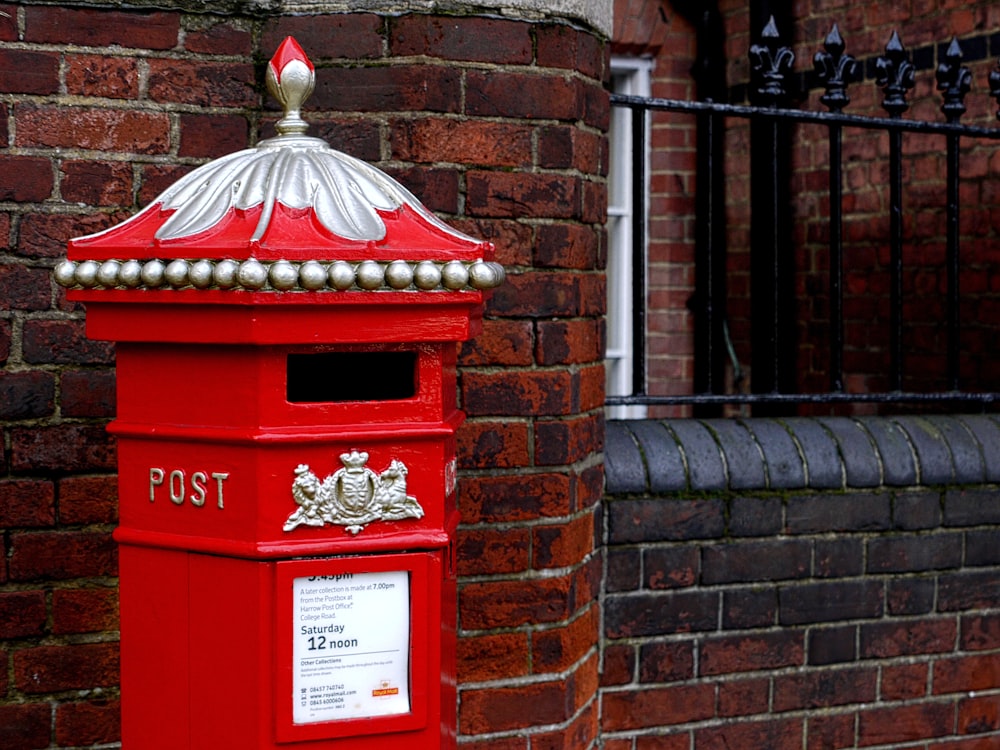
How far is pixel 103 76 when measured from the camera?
2629mm

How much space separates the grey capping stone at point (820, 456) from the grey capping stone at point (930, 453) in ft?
0.86

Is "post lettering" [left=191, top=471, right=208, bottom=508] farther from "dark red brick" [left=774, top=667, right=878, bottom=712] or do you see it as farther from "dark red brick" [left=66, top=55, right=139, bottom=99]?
"dark red brick" [left=774, top=667, right=878, bottom=712]

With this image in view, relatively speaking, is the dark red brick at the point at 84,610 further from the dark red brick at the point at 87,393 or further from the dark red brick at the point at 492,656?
the dark red brick at the point at 492,656

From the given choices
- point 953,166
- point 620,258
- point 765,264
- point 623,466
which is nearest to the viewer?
point 623,466

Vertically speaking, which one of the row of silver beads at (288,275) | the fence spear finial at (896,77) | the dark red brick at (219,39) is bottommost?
the row of silver beads at (288,275)

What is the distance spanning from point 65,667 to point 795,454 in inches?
74.5

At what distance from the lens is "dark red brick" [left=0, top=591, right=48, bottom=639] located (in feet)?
8.64

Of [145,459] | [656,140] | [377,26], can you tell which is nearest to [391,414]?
[145,459]

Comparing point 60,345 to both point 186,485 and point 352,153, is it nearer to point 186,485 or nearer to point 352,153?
point 352,153

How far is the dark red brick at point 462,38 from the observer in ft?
8.70

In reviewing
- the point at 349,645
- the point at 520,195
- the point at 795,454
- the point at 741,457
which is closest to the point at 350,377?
the point at 349,645

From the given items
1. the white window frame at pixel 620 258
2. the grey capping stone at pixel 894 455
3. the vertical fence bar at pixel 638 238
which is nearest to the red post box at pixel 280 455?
the vertical fence bar at pixel 638 238

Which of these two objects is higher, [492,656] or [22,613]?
[22,613]

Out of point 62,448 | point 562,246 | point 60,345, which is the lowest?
point 62,448
